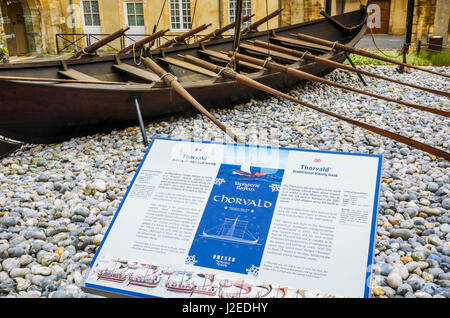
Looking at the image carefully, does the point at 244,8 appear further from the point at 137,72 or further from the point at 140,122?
the point at 140,122

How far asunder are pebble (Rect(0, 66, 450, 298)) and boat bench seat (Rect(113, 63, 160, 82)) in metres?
0.53

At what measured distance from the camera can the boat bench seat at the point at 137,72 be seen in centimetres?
468

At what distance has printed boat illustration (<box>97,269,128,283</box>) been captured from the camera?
4.83ft

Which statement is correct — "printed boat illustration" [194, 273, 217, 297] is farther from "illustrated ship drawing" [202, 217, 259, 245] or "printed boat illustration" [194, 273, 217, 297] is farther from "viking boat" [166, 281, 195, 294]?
"illustrated ship drawing" [202, 217, 259, 245]

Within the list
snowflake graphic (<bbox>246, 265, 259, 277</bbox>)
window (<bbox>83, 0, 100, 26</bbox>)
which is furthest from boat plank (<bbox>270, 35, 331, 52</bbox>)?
snowflake graphic (<bbox>246, 265, 259, 277</bbox>)

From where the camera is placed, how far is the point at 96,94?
3852mm

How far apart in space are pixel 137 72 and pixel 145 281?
3758 millimetres

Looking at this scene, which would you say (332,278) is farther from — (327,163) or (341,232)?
(327,163)

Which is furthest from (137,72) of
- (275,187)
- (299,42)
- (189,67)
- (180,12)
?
(180,12)

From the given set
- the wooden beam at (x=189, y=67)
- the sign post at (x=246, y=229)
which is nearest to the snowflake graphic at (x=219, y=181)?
the sign post at (x=246, y=229)

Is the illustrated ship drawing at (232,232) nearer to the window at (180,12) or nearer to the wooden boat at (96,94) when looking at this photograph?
the wooden boat at (96,94)

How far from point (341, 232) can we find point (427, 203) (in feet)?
5.42
